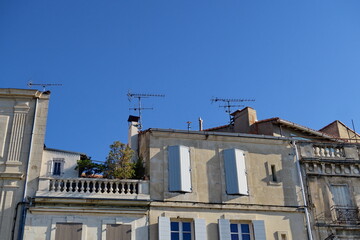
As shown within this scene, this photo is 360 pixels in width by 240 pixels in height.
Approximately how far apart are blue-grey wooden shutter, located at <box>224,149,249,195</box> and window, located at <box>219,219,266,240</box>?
4.47ft

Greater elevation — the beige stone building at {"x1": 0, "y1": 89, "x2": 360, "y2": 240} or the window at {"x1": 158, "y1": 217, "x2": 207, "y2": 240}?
the beige stone building at {"x1": 0, "y1": 89, "x2": 360, "y2": 240}

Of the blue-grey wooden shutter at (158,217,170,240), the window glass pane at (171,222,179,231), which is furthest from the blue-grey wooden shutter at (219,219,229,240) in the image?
the blue-grey wooden shutter at (158,217,170,240)

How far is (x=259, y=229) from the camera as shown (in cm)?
2327

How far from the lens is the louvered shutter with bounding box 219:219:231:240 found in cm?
2270

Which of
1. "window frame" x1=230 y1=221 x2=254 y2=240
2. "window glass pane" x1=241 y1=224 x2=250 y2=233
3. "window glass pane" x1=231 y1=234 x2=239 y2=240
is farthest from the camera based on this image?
"window glass pane" x1=241 y1=224 x2=250 y2=233

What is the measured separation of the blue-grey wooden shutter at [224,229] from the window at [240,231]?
31cm

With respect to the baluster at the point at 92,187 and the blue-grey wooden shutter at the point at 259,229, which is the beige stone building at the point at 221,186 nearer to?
the blue-grey wooden shutter at the point at 259,229

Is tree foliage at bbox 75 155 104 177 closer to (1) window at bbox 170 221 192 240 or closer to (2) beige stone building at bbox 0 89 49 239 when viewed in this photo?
(2) beige stone building at bbox 0 89 49 239

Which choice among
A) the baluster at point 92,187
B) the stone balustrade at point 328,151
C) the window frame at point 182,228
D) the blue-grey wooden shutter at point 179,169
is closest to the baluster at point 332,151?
the stone balustrade at point 328,151

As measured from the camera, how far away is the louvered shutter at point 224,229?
2270 cm

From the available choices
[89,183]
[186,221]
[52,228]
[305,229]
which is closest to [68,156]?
[89,183]

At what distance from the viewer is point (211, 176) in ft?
79.7

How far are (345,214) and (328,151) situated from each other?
3.14m

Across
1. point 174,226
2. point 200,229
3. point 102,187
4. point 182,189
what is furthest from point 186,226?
point 102,187
